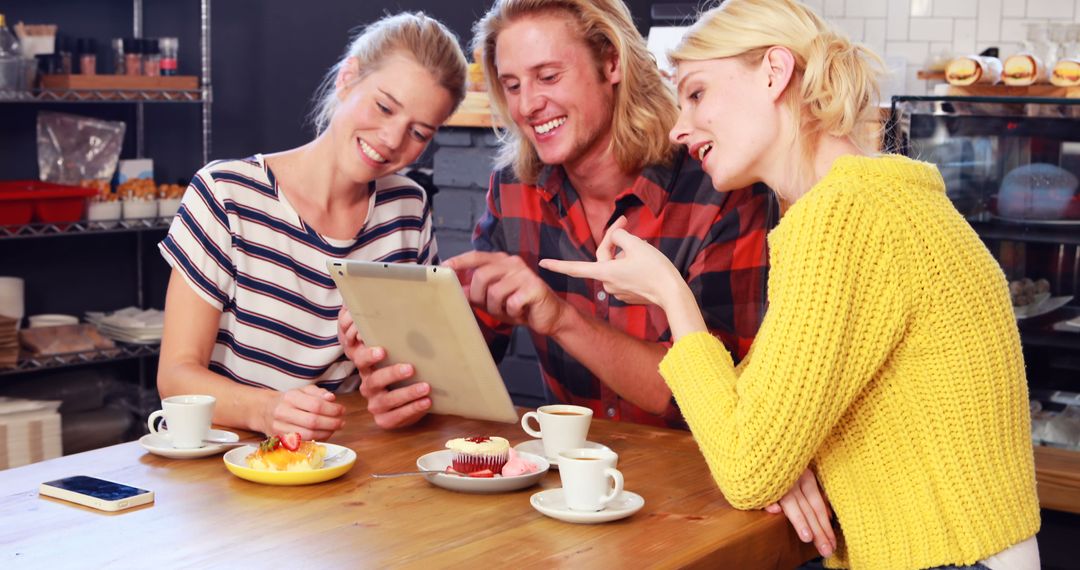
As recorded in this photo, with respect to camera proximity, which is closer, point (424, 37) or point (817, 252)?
point (817, 252)

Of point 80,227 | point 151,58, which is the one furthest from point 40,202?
point 151,58

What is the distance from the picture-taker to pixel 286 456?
1.61m

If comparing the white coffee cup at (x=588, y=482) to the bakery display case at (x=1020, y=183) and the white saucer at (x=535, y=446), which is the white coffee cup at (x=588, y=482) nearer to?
the white saucer at (x=535, y=446)

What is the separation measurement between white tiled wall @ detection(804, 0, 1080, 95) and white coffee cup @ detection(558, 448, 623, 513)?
12.2ft

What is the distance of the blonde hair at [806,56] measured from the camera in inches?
65.1

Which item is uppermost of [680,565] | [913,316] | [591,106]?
[591,106]

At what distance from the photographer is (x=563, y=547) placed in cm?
137

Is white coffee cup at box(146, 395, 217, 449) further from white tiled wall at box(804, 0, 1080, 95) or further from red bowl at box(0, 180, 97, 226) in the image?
white tiled wall at box(804, 0, 1080, 95)

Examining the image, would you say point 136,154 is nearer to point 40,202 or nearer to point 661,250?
point 40,202

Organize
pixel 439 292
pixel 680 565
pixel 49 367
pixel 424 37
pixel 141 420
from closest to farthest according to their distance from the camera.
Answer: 1. pixel 680 565
2. pixel 439 292
3. pixel 424 37
4. pixel 49 367
5. pixel 141 420

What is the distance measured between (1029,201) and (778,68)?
1454 millimetres

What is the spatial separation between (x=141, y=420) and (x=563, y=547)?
2.95m

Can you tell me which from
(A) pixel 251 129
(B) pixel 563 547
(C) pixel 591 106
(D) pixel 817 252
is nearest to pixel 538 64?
(C) pixel 591 106

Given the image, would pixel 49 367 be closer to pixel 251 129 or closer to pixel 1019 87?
pixel 251 129
